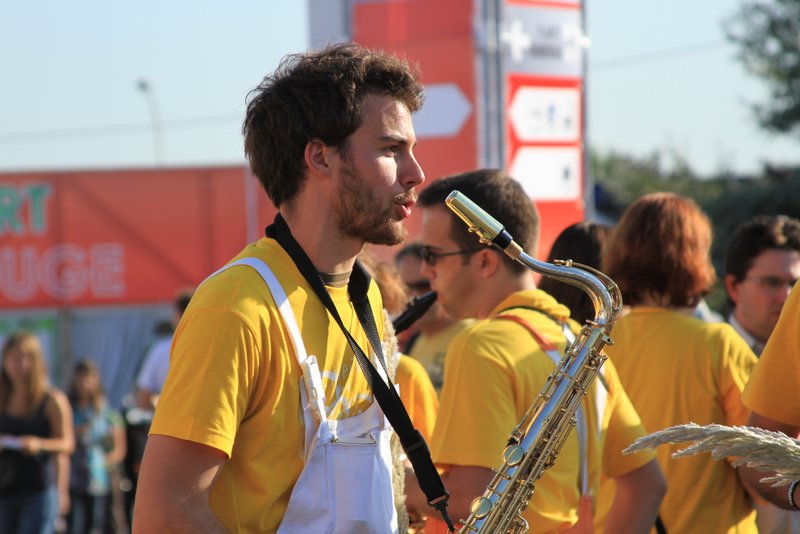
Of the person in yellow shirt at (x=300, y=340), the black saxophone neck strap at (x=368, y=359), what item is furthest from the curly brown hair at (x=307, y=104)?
the black saxophone neck strap at (x=368, y=359)

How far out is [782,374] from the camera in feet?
9.29

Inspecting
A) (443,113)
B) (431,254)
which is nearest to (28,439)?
(443,113)

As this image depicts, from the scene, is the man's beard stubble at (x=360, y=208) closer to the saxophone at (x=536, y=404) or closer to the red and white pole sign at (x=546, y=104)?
the saxophone at (x=536, y=404)

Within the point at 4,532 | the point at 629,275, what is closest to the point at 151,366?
the point at 4,532

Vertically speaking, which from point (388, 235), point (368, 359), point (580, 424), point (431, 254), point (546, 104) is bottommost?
point (580, 424)

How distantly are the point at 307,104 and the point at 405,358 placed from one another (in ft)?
5.16

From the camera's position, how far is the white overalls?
2359 mm

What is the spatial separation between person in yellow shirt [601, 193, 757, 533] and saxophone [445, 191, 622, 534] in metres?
1.20

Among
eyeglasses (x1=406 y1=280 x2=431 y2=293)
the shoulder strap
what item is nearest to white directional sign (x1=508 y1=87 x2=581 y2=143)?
eyeglasses (x1=406 y1=280 x2=431 y2=293)

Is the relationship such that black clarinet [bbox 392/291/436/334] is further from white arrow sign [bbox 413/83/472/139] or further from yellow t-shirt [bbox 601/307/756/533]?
white arrow sign [bbox 413/83/472/139]

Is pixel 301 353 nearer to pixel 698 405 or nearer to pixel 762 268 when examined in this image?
pixel 698 405

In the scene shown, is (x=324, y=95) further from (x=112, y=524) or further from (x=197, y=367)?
(x=112, y=524)

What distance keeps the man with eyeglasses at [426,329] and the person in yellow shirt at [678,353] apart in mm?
1401

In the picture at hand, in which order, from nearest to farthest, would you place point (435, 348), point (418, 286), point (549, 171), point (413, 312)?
1. point (413, 312)
2. point (435, 348)
3. point (418, 286)
4. point (549, 171)
